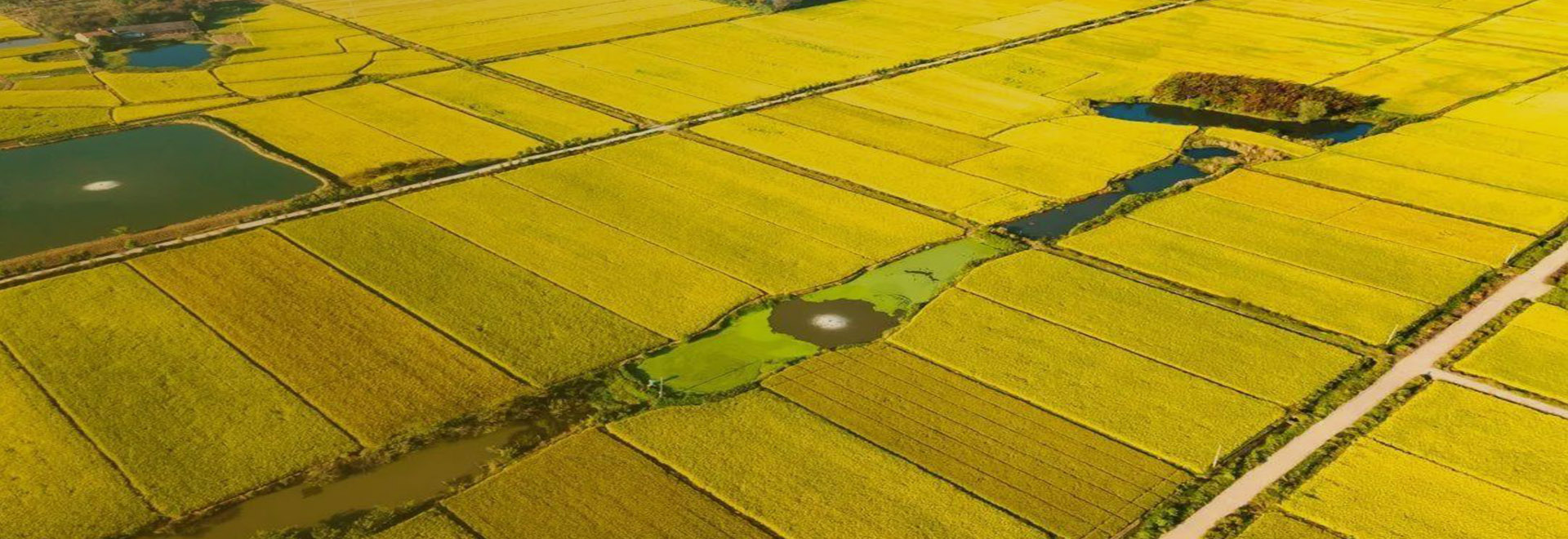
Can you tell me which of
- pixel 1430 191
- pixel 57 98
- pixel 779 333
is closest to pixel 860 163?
pixel 779 333

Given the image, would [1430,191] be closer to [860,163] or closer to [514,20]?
[860,163]

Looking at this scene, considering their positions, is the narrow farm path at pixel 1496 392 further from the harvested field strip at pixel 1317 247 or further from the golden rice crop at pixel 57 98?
the golden rice crop at pixel 57 98

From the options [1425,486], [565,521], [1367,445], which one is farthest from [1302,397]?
[565,521]

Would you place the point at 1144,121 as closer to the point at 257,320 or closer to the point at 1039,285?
the point at 1039,285

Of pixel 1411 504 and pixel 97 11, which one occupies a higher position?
pixel 97 11

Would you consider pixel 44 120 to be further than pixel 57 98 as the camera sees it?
No
